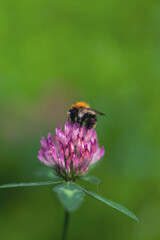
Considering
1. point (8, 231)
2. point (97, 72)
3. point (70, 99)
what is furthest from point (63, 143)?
point (97, 72)

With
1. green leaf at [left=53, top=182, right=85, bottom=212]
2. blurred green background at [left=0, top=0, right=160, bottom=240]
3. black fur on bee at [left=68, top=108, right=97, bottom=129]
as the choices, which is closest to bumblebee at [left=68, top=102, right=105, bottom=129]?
black fur on bee at [left=68, top=108, right=97, bottom=129]

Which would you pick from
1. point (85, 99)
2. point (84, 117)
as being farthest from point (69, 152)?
point (85, 99)

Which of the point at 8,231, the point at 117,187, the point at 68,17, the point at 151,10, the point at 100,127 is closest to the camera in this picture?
the point at 8,231

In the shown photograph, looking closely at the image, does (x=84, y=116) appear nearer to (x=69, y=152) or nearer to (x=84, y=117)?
(x=84, y=117)

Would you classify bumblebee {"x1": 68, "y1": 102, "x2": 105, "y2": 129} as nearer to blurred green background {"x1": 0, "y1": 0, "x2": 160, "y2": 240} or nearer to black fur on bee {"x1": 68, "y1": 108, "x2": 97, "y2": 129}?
black fur on bee {"x1": 68, "y1": 108, "x2": 97, "y2": 129}

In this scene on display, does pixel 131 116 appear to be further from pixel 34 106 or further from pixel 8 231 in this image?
pixel 8 231

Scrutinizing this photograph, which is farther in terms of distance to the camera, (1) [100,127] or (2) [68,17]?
(2) [68,17]
